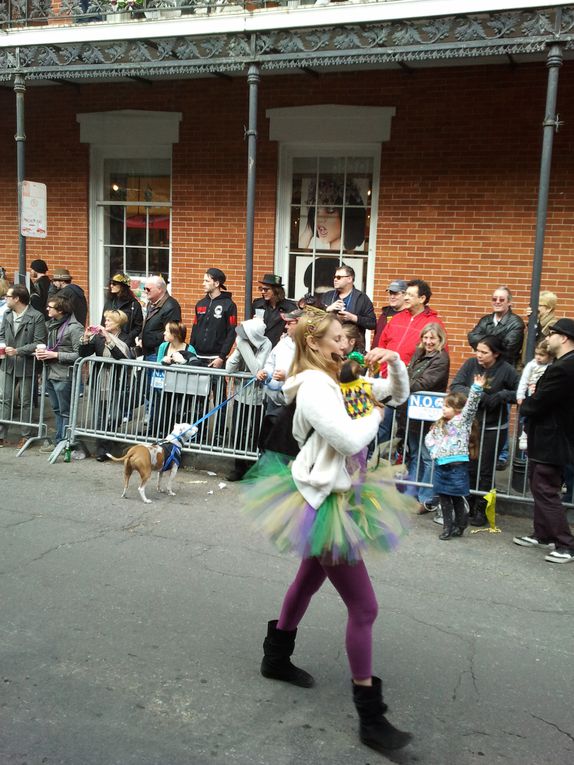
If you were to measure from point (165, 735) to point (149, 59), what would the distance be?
330 inches

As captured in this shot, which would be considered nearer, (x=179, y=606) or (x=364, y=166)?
(x=179, y=606)

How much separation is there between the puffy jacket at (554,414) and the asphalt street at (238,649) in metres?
0.82

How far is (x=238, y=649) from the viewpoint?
14.5ft

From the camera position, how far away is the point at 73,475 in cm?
804

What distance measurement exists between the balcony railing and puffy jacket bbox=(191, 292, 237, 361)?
3514 millimetres

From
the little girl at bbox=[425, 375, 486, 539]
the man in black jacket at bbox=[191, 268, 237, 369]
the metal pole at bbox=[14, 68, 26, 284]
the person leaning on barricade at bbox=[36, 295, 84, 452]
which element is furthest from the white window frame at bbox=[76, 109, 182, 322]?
the little girl at bbox=[425, 375, 486, 539]

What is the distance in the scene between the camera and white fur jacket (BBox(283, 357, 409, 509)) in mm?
3504

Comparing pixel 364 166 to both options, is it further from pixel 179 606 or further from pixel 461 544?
pixel 179 606

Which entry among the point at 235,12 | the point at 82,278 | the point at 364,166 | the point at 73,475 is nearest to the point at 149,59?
the point at 235,12

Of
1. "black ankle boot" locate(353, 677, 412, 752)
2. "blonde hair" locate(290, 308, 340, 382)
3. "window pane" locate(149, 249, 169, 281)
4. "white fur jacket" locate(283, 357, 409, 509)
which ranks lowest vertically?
"black ankle boot" locate(353, 677, 412, 752)

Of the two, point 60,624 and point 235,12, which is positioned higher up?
point 235,12

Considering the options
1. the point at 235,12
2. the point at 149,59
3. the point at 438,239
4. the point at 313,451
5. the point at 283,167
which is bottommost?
the point at 313,451

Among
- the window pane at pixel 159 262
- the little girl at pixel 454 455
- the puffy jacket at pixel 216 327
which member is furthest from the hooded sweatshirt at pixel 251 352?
the window pane at pixel 159 262

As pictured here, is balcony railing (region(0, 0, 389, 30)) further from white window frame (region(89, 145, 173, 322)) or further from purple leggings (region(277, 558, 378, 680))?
purple leggings (region(277, 558, 378, 680))
